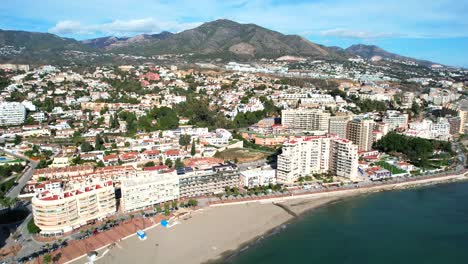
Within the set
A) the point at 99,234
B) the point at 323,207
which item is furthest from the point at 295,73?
the point at 99,234

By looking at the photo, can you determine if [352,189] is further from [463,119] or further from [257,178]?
[463,119]

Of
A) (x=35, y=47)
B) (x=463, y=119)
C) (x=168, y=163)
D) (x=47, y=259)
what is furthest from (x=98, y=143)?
(x=35, y=47)

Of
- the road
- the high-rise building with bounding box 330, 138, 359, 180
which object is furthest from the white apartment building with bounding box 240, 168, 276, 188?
the road

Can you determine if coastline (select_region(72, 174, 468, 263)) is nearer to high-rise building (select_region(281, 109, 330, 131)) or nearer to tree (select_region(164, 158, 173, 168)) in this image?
A: tree (select_region(164, 158, 173, 168))

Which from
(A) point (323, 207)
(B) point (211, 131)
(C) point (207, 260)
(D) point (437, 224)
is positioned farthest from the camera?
(B) point (211, 131)

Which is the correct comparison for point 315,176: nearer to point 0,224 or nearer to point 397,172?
point 397,172

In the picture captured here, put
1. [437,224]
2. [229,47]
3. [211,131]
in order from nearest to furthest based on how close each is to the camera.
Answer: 1. [437,224]
2. [211,131]
3. [229,47]
